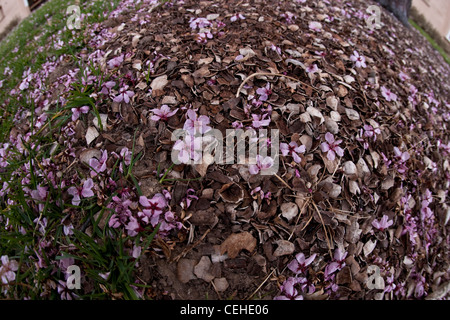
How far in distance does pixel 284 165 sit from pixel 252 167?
0.25m

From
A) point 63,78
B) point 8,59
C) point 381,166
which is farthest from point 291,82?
point 8,59

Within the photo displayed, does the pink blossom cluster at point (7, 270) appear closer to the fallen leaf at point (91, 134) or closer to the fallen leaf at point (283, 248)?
the fallen leaf at point (91, 134)

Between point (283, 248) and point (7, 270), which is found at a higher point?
point (283, 248)

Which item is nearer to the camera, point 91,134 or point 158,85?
point 91,134

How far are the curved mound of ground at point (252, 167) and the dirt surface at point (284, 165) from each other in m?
0.01

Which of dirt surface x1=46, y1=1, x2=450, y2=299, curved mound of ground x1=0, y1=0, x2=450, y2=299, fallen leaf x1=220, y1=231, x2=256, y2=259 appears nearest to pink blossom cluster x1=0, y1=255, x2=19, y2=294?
curved mound of ground x1=0, y1=0, x2=450, y2=299

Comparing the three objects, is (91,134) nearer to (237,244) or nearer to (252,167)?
(252,167)

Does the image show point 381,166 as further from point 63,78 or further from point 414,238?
point 63,78

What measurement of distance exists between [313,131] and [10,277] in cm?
232

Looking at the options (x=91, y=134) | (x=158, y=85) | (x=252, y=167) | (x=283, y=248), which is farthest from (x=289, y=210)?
(x=91, y=134)

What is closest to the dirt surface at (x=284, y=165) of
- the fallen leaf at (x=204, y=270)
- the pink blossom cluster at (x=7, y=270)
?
the fallen leaf at (x=204, y=270)

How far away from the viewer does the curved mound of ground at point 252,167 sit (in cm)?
192

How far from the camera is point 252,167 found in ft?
6.70

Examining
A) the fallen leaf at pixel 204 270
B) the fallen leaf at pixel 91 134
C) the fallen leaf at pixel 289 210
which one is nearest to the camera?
the fallen leaf at pixel 204 270
